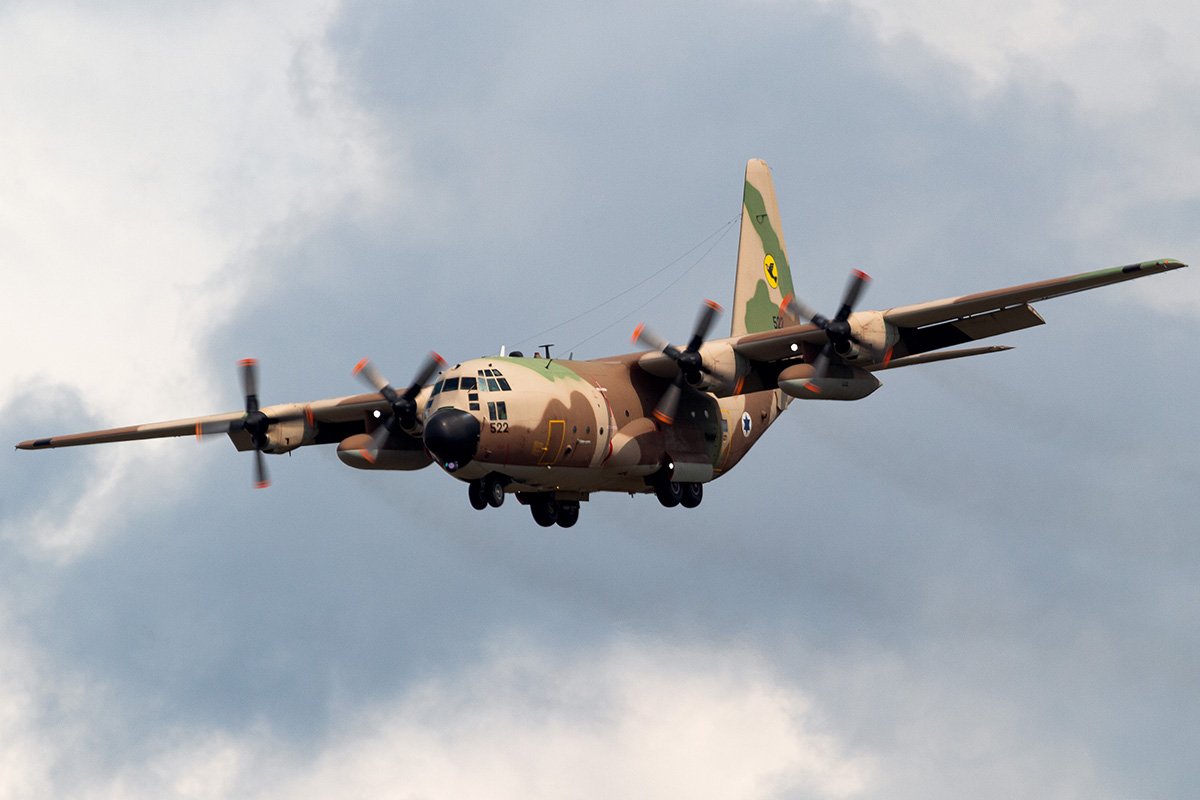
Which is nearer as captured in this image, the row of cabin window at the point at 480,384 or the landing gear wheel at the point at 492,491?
the row of cabin window at the point at 480,384

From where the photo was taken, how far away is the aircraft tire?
138 feet

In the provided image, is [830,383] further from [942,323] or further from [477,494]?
[477,494]

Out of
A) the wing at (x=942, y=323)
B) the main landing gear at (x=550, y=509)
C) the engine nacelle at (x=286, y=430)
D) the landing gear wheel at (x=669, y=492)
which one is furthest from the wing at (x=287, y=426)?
the wing at (x=942, y=323)

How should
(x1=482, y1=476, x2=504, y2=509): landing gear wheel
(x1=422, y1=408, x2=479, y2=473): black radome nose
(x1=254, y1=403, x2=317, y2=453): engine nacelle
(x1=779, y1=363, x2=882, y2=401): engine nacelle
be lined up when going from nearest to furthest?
(x1=422, y1=408, x2=479, y2=473): black radome nose
(x1=779, y1=363, x2=882, y2=401): engine nacelle
(x1=482, y1=476, x2=504, y2=509): landing gear wheel
(x1=254, y1=403, x2=317, y2=453): engine nacelle

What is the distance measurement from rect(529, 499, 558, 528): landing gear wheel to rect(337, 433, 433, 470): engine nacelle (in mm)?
2880

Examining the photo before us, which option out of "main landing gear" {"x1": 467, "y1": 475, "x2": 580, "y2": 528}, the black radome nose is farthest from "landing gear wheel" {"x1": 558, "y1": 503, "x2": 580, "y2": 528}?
the black radome nose

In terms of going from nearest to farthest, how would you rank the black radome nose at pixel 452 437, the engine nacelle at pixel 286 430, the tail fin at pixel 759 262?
the black radome nose at pixel 452 437
the engine nacelle at pixel 286 430
the tail fin at pixel 759 262

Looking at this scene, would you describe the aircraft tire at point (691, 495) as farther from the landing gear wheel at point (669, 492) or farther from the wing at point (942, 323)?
the wing at point (942, 323)

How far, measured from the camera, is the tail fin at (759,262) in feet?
155

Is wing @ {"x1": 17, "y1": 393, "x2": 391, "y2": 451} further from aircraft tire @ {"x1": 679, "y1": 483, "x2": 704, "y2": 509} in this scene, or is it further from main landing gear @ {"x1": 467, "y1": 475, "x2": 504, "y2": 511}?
aircraft tire @ {"x1": 679, "y1": 483, "x2": 704, "y2": 509}

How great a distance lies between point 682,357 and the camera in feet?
132

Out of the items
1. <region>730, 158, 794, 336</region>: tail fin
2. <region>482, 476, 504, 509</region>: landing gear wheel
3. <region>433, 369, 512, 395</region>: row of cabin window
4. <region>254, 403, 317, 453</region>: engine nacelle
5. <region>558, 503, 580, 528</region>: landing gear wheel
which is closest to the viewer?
<region>433, 369, 512, 395</region>: row of cabin window

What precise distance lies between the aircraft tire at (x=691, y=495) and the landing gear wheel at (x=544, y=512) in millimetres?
2997

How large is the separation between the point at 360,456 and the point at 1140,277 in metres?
Answer: 18.1
